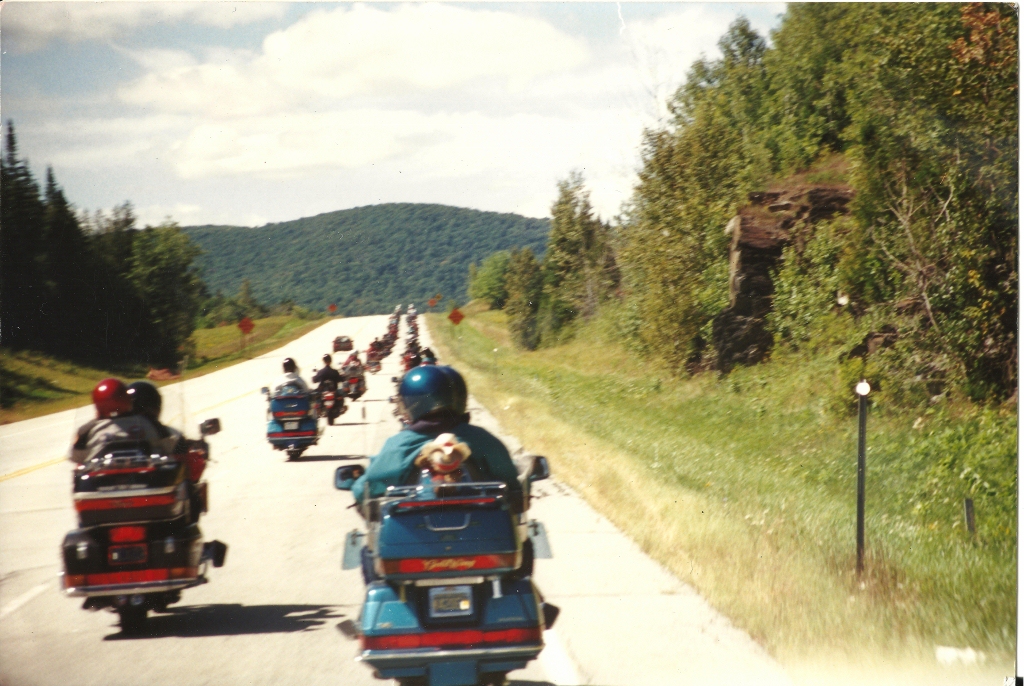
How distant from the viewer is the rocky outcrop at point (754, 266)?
848 inches

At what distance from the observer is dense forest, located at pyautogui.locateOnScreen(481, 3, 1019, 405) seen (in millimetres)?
13273

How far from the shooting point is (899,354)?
15.7m

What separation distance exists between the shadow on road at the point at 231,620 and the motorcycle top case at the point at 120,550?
52 cm

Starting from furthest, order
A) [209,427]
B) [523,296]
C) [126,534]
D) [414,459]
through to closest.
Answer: [523,296] < [209,427] < [126,534] < [414,459]

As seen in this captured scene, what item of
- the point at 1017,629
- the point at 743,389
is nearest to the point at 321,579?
the point at 1017,629

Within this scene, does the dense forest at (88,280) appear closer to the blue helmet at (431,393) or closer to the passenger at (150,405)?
the passenger at (150,405)

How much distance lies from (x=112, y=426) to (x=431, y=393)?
9.26ft

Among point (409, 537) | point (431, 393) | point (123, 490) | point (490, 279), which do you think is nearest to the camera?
point (409, 537)

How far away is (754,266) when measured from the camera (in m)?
22.4

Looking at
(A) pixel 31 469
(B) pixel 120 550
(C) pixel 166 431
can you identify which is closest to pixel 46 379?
(A) pixel 31 469

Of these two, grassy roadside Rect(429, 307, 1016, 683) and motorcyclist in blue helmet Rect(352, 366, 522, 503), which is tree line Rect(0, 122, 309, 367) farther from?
grassy roadside Rect(429, 307, 1016, 683)

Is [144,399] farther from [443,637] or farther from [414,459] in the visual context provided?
[443,637]

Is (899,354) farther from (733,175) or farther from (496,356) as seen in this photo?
(496,356)

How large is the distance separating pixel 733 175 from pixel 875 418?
28.5 ft
